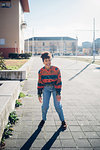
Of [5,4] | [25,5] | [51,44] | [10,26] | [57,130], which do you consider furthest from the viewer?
[51,44]

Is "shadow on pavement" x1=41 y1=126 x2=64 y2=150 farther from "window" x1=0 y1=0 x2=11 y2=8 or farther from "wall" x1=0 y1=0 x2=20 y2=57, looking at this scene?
"window" x1=0 y1=0 x2=11 y2=8

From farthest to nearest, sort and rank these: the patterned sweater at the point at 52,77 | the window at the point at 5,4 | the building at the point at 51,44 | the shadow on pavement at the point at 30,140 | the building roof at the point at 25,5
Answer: the building at the point at 51,44 < the building roof at the point at 25,5 < the window at the point at 5,4 < the patterned sweater at the point at 52,77 < the shadow on pavement at the point at 30,140

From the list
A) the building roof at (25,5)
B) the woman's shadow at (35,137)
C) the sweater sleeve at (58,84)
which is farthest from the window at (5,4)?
the woman's shadow at (35,137)

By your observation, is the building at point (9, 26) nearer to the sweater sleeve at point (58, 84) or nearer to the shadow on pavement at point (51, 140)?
the sweater sleeve at point (58, 84)

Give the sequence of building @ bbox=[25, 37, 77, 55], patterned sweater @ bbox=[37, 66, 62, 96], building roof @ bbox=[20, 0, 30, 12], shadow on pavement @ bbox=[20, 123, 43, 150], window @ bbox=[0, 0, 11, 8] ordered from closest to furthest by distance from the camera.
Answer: shadow on pavement @ bbox=[20, 123, 43, 150]
patterned sweater @ bbox=[37, 66, 62, 96]
window @ bbox=[0, 0, 11, 8]
building roof @ bbox=[20, 0, 30, 12]
building @ bbox=[25, 37, 77, 55]

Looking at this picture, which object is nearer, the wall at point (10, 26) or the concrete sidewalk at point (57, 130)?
the concrete sidewalk at point (57, 130)

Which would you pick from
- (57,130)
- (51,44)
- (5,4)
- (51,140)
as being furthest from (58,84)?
(51,44)

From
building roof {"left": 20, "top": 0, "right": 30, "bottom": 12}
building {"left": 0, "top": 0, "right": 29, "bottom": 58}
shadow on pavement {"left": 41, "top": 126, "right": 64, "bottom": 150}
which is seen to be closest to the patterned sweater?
shadow on pavement {"left": 41, "top": 126, "right": 64, "bottom": 150}

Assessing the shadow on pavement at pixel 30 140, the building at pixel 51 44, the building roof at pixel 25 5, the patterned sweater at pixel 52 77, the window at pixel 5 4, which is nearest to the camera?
the shadow on pavement at pixel 30 140

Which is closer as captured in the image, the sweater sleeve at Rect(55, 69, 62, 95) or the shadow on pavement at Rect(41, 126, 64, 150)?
the shadow on pavement at Rect(41, 126, 64, 150)

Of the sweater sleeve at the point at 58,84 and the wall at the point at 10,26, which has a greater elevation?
the wall at the point at 10,26

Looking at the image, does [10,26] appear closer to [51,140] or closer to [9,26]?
[9,26]

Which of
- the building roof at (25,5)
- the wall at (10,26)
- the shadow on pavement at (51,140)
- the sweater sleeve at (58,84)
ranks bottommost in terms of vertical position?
the shadow on pavement at (51,140)

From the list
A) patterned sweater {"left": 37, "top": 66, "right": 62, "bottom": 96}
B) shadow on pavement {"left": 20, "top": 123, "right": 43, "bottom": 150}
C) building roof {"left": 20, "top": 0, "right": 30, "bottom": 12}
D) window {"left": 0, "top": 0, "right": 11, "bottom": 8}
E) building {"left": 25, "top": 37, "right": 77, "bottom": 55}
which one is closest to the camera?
shadow on pavement {"left": 20, "top": 123, "right": 43, "bottom": 150}
